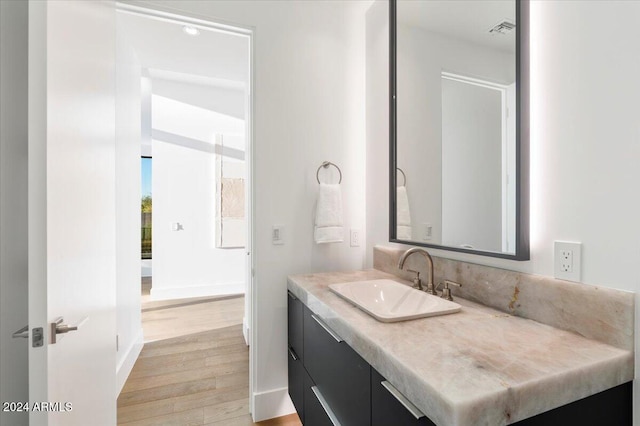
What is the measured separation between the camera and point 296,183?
1.85 metres

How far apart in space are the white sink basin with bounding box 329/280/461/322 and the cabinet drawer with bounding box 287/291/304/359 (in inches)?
11.2

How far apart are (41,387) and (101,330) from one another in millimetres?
503

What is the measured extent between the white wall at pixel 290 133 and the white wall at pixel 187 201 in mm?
2717

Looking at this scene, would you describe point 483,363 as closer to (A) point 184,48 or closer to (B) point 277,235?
(B) point 277,235

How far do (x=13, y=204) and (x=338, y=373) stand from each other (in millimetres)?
1284


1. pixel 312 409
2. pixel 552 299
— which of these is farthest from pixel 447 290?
pixel 312 409

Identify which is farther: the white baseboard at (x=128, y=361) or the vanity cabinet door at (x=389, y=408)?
the white baseboard at (x=128, y=361)

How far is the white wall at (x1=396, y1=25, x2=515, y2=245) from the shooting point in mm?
1438

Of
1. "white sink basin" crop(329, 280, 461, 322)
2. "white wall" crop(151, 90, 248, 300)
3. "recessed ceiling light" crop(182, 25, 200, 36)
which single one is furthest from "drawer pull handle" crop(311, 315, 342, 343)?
"white wall" crop(151, 90, 248, 300)

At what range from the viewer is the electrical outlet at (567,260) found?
3.02 feet

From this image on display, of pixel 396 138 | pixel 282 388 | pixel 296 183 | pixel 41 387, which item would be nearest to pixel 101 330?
pixel 41 387

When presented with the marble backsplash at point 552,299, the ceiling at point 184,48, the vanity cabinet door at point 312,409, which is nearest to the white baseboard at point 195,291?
the ceiling at point 184,48

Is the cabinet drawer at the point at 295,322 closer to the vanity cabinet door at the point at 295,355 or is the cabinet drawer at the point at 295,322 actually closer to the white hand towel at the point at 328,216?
the vanity cabinet door at the point at 295,355

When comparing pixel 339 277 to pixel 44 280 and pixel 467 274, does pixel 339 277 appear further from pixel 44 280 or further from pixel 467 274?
pixel 44 280
